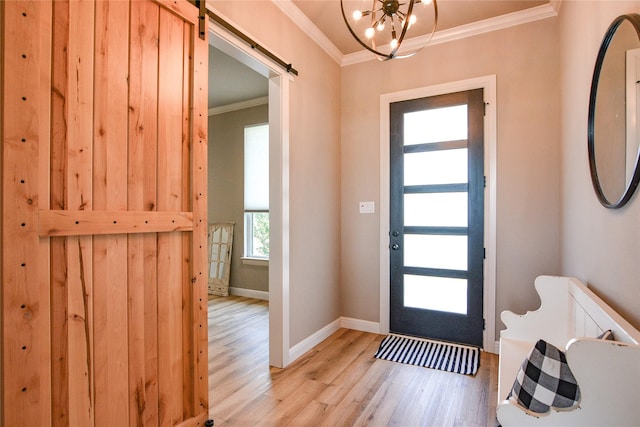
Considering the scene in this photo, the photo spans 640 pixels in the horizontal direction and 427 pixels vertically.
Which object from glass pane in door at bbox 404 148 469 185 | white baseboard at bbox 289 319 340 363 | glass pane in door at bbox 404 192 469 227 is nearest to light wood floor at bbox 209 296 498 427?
white baseboard at bbox 289 319 340 363

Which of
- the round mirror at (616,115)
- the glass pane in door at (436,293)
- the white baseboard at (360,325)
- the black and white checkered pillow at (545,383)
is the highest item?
the round mirror at (616,115)

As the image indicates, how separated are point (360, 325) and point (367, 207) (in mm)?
1236

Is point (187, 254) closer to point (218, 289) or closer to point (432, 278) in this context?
point (432, 278)

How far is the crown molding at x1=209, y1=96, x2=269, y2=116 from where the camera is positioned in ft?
15.4

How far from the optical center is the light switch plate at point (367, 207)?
336 centimetres

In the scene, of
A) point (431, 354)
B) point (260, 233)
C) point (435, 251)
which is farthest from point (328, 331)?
point (260, 233)

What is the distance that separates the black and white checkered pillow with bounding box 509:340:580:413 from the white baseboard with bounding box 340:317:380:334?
2198 millimetres

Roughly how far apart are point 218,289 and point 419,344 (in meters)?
3.16

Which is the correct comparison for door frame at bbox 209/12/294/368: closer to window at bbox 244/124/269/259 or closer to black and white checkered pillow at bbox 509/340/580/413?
black and white checkered pillow at bbox 509/340/580/413

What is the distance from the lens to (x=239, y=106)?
16.1 feet

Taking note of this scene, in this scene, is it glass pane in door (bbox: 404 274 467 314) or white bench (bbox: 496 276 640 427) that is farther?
glass pane in door (bbox: 404 274 467 314)

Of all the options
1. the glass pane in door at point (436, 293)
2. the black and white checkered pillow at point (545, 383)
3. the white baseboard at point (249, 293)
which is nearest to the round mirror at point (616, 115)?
the black and white checkered pillow at point (545, 383)

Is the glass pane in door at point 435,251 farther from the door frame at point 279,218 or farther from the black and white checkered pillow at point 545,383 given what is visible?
the black and white checkered pillow at point 545,383

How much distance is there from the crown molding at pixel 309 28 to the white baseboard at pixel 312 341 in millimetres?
2723
